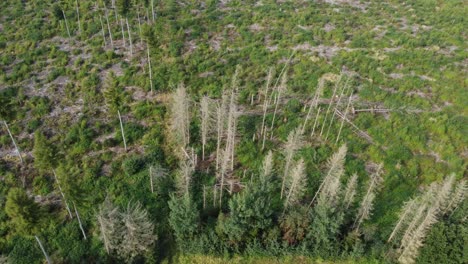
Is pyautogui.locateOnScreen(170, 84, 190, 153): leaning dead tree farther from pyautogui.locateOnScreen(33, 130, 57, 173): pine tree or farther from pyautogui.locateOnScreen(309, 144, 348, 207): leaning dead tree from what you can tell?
pyautogui.locateOnScreen(309, 144, 348, 207): leaning dead tree

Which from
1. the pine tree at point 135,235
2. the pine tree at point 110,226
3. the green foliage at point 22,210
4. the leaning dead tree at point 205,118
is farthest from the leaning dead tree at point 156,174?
the green foliage at point 22,210

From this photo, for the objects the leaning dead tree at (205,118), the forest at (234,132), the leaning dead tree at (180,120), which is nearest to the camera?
the forest at (234,132)

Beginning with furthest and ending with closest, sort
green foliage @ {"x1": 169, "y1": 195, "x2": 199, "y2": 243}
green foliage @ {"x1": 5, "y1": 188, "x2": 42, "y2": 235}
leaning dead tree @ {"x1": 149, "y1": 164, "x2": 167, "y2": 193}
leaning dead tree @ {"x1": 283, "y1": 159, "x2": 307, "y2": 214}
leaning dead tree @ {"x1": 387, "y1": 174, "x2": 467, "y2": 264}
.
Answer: leaning dead tree @ {"x1": 149, "y1": 164, "x2": 167, "y2": 193} < green foliage @ {"x1": 169, "y1": 195, "x2": 199, "y2": 243} < leaning dead tree @ {"x1": 283, "y1": 159, "x2": 307, "y2": 214} < leaning dead tree @ {"x1": 387, "y1": 174, "x2": 467, "y2": 264} < green foliage @ {"x1": 5, "y1": 188, "x2": 42, "y2": 235}

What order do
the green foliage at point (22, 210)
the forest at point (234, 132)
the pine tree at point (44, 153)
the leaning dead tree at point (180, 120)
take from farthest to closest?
the leaning dead tree at point (180, 120)
the forest at point (234, 132)
the pine tree at point (44, 153)
the green foliage at point (22, 210)

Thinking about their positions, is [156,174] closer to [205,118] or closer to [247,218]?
[205,118]

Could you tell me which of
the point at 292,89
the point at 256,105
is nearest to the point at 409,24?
the point at 292,89

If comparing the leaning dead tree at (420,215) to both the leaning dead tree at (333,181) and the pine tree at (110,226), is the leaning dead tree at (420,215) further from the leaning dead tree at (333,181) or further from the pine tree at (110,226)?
the pine tree at (110,226)

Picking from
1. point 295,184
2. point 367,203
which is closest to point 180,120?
point 295,184

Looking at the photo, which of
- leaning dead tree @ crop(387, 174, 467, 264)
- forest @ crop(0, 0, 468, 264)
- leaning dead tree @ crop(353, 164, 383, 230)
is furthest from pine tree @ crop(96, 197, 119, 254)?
leaning dead tree @ crop(387, 174, 467, 264)
